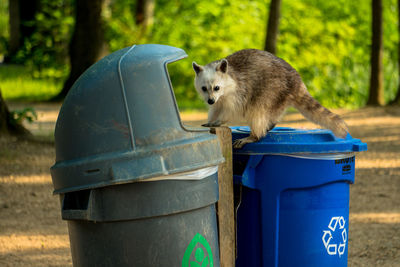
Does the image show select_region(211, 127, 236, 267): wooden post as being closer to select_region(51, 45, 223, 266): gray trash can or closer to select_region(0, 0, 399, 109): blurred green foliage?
select_region(51, 45, 223, 266): gray trash can

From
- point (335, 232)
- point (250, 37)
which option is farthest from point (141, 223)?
point (250, 37)

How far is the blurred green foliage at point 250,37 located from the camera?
16.3 m

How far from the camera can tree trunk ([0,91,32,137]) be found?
701 centimetres

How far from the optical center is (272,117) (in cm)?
354

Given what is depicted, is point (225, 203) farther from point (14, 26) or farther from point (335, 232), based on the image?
point (14, 26)

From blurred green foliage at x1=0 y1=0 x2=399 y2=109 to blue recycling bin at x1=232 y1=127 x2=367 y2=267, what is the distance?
12004 mm

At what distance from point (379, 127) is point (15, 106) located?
23.3ft

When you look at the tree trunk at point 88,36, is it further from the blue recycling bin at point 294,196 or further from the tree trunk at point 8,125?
the blue recycling bin at point 294,196

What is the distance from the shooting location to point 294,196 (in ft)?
9.93

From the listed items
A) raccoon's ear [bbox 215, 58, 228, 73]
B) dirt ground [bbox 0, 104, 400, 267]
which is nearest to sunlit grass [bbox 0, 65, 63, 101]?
dirt ground [bbox 0, 104, 400, 267]

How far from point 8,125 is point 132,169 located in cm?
518

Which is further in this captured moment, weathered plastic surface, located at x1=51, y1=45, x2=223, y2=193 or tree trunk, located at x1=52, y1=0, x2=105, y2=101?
tree trunk, located at x1=52, y1=0, x2=105, y2=101

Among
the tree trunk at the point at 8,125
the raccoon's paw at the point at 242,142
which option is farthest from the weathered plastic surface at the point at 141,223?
the tree trunk at the point at 8,125

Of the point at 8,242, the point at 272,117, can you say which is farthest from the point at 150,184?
the point at 8,242
